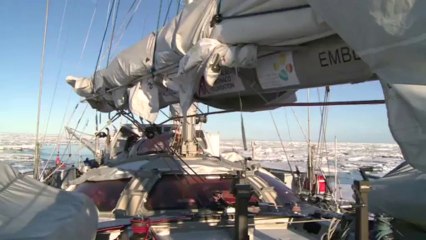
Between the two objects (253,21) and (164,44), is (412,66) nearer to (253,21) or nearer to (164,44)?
(253,21)

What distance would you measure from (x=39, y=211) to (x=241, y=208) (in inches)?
68.4

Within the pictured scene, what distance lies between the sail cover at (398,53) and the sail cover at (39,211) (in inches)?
76.2

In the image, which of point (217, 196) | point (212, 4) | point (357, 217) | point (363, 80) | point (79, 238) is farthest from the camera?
point (217, 196)

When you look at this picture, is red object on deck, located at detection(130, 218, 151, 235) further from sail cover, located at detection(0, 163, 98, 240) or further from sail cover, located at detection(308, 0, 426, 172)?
sail cover, located at detection(308, 0, 426, 172)

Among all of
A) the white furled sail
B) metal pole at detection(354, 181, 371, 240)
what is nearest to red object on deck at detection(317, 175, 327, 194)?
the white furled sail

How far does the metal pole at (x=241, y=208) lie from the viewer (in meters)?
3.96

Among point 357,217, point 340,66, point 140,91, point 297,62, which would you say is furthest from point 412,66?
point 140,91

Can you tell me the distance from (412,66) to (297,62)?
1138mm

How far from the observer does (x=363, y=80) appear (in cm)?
314

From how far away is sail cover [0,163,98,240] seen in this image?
8.32 ft

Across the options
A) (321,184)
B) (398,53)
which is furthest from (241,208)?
(321,184)

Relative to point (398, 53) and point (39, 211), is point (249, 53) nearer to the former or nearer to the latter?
point (398, 53)

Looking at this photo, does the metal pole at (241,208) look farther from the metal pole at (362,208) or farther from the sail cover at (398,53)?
the sail cover at (398,53)

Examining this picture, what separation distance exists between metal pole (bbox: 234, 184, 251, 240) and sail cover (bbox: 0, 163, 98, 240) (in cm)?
122
